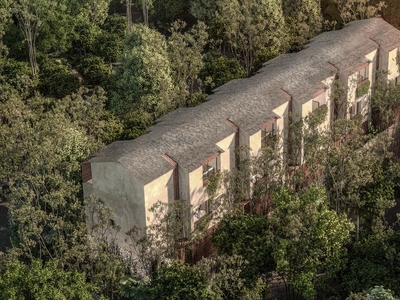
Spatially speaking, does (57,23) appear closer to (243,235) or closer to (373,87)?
→ (373,87)

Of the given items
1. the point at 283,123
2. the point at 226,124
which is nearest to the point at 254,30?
the point at 283,123

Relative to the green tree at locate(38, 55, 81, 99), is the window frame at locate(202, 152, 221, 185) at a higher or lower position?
higher

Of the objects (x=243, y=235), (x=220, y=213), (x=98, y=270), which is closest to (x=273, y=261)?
(x=243, y=235)

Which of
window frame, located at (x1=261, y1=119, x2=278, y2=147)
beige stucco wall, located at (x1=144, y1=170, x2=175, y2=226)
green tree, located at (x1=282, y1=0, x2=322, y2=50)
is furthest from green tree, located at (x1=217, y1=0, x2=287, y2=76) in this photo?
beige stucco wall, located at (x1=144, y1=170, x2=175, y2=226)

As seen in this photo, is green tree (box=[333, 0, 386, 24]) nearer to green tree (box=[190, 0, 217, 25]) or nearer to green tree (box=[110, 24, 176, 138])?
green tree (box=[190, 0, 217, 25])

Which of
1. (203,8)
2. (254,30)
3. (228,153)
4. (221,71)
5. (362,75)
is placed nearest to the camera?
(228,153)

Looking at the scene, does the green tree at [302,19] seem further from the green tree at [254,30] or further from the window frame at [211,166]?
the window frame at [211,166]

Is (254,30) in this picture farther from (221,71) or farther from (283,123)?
(283,123)
